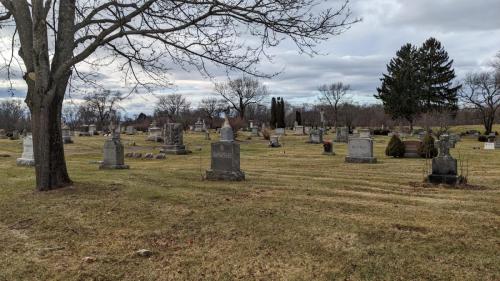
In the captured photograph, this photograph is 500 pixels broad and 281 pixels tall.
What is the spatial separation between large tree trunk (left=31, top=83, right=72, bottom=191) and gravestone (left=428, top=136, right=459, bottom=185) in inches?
347

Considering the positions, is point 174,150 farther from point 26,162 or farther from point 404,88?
point 404,88

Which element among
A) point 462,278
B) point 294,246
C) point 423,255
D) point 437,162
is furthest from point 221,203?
point 437,162

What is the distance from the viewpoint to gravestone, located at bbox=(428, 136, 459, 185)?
11211 mm

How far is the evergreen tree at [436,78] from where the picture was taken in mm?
62500

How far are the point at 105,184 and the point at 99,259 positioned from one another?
538 cm

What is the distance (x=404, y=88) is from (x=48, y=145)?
58.4 m

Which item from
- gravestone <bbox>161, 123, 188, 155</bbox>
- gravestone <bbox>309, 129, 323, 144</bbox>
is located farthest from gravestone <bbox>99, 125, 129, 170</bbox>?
gravestone <bbox>309, 129, 323, 144</bbox>

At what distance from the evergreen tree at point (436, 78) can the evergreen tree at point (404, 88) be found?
110cm

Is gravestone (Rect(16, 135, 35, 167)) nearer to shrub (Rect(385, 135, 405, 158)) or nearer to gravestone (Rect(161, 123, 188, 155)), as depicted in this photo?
gravestone (Rect(161, 123, 188, 155))

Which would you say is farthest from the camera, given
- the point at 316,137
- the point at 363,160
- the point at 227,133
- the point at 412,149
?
the point at 316,137

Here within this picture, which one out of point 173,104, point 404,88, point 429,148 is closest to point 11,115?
point 173,104

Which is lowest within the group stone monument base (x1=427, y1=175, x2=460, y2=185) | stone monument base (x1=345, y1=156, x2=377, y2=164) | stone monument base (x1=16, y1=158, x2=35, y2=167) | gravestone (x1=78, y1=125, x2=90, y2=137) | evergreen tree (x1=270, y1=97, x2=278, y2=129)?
stone monument base (x1=345, y1=156, x2=377, y2=164)

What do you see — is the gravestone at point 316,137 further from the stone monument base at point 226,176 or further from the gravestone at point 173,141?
the stone monument base at point 226,176

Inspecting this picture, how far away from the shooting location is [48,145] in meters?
9.38
